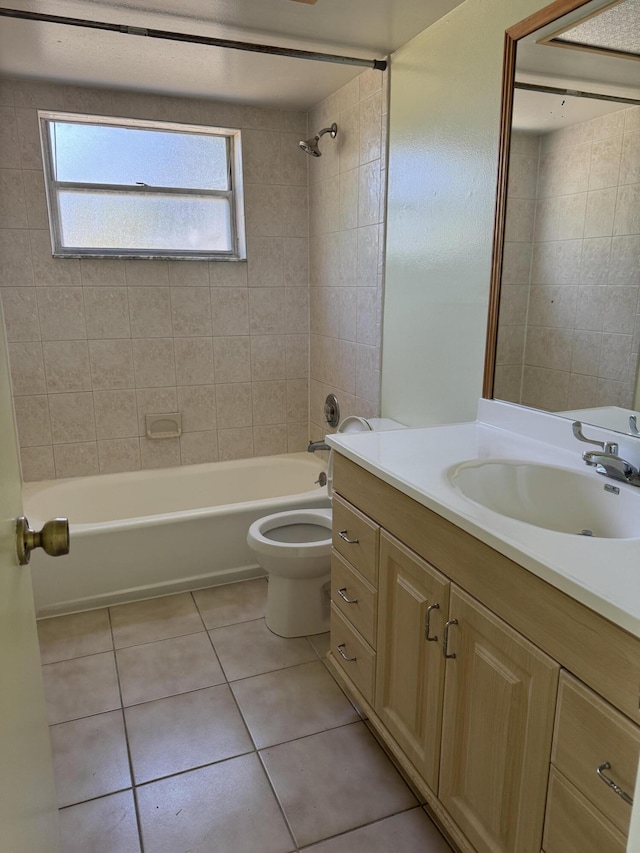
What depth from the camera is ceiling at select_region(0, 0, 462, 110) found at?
Result: 1.97 m

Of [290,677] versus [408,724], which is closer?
[408,724]

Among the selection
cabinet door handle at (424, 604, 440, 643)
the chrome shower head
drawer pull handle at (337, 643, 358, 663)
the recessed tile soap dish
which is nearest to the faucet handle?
cabinet door handle at (424, 604, 440, 643)

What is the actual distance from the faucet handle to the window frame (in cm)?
221

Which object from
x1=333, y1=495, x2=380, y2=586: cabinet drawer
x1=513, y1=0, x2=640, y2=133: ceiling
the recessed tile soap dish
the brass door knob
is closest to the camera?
the brass door knob

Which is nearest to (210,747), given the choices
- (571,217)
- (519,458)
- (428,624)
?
(428,624)

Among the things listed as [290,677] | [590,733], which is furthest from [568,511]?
[290,677]

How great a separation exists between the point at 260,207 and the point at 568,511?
241cm

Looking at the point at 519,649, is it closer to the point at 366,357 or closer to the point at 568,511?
the point at 568,511

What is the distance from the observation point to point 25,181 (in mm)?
2787

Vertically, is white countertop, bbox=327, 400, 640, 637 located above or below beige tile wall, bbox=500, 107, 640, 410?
below

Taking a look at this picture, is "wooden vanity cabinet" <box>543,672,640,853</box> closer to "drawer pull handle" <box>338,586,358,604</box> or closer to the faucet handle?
the faucet handle

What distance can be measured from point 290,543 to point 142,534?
65 centimetres

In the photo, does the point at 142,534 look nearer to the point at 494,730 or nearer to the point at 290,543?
the point at 290,543

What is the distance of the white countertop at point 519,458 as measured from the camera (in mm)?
939
